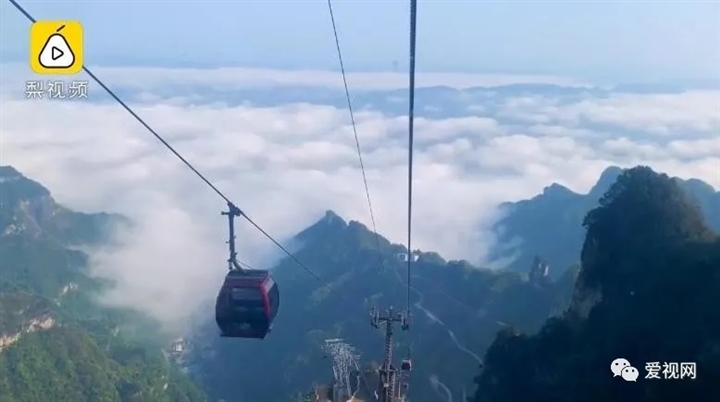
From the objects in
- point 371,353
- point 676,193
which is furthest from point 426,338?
point 676,193

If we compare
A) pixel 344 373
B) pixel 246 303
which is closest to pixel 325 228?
pixel 344 373

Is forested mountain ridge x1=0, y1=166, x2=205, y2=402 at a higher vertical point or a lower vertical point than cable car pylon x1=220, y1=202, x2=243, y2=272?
lower

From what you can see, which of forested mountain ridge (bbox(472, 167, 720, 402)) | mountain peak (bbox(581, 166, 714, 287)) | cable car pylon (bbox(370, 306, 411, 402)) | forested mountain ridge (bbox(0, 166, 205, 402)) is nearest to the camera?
cable car pylon (bbox(370, 306, 411, 402))

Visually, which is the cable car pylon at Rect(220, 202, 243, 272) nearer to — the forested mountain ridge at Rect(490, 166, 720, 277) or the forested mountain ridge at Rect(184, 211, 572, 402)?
the forested mountain ridge at Rect(184, 211, 572, 402)

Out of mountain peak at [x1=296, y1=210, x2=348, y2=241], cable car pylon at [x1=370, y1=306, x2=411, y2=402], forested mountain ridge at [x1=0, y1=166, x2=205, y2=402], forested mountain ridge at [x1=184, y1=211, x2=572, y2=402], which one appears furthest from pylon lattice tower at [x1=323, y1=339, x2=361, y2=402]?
mountain peak at [x1=296, y1=210, x2=348, y2=241]

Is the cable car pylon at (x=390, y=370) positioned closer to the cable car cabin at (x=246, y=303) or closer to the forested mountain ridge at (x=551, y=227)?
the cable car cabin at (x=246, y=303)

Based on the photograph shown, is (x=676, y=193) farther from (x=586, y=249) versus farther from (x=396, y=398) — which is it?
(x=396, y=398)

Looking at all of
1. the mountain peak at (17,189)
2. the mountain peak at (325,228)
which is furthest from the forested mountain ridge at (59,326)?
the mountain peak at (325,228)
